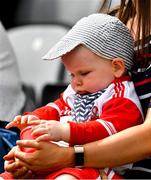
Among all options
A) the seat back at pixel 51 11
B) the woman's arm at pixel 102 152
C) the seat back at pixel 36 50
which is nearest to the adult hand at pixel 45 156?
the woman's arm at pixel 102 152

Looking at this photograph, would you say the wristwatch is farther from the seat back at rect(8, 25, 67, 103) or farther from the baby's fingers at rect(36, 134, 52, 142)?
the seat back at rect(8, 25, 67, 103)

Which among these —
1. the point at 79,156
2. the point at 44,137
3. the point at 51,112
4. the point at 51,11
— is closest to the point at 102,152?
the point at 79,156

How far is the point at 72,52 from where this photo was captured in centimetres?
200

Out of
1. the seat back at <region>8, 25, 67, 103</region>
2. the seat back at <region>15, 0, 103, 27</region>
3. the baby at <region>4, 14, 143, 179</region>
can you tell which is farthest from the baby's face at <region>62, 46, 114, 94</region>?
the seat back at <region>15, 0, 103, 27</region>

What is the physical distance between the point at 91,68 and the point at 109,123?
7.0 inches

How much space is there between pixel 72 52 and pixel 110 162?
1.07 feet

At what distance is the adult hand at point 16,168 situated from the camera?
193 centimetres

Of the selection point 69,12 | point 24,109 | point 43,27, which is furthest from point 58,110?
point 69,12

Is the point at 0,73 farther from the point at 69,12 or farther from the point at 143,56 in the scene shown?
the point at 69,12

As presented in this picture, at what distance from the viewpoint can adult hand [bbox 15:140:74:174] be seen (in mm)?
1875

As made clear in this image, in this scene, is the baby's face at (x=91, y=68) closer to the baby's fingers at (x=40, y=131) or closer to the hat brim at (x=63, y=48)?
the hat brim at (x=63, y=48)

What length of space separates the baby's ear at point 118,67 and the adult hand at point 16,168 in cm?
35

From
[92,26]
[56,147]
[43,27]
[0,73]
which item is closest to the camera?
[56,147]

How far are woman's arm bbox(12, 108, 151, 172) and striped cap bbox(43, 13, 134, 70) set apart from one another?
214 mm
